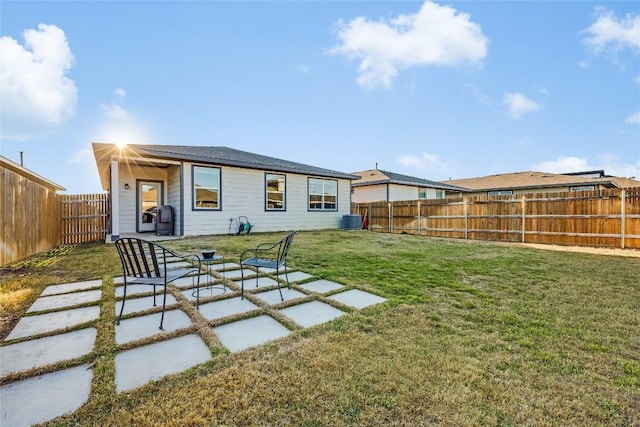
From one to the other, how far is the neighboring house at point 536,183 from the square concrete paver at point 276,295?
2106cm

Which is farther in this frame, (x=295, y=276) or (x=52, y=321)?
(x=295, y=276)

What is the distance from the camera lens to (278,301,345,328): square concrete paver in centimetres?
275

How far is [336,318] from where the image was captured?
2789mm

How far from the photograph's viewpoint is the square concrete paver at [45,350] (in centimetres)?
198

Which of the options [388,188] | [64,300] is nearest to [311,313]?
[64,300]

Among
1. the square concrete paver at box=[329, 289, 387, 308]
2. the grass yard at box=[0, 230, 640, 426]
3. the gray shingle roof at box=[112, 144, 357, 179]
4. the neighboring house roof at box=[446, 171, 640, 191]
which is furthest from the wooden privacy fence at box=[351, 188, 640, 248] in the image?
the neighboring house roof at box=[446, 171, 640, 191]

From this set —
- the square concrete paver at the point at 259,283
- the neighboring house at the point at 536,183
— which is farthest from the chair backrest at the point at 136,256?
the neighboring house at the point at 536,183

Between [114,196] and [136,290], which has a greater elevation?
[114,196]

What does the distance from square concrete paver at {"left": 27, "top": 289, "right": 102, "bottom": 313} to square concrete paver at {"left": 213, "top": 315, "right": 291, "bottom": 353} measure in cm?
193

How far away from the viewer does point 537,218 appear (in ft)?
32.1

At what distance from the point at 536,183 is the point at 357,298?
2258 centimetres

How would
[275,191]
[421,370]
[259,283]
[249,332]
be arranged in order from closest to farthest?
[421,370]
[249,332]
[259,283]
[275,191]

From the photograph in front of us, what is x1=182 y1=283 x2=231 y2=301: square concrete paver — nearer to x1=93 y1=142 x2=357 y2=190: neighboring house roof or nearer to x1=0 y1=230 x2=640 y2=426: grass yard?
x1=0 y1=230 x2=640 y2=426: grass yard

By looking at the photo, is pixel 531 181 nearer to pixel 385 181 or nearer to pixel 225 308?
pixel 385 181
